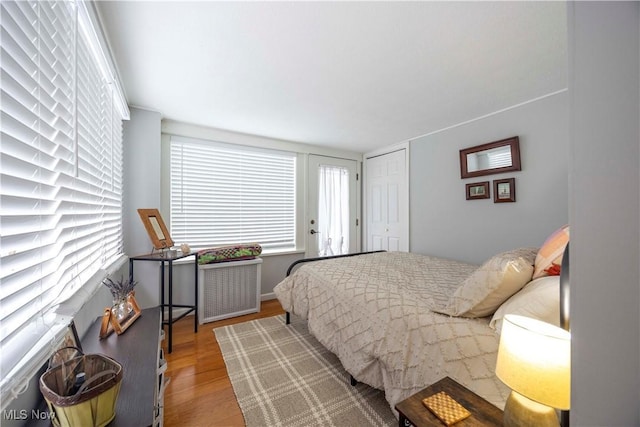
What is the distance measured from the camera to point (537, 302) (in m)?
1.01

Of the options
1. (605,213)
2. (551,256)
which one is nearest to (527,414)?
(605,213)

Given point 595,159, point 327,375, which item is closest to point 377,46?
point 595,159

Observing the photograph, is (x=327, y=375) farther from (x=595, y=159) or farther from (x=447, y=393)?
(x=595, y=159)

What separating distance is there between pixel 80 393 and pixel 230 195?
9.08 feet

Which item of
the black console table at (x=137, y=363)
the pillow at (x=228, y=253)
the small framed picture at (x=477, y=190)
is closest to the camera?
the black console table at (x=137, y=363)

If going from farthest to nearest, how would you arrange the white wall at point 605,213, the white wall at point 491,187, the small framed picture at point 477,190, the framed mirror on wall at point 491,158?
the small framed picture at point 477,190
the framed mirror on wall at point 491,158
the white wall at point 491,187
the white wall at point 605,213

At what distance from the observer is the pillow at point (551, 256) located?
1147 mm

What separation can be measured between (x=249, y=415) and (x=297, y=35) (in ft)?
7.56

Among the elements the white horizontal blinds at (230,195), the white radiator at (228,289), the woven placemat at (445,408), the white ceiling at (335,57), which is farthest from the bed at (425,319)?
the white horizontal blinds at (230,195)

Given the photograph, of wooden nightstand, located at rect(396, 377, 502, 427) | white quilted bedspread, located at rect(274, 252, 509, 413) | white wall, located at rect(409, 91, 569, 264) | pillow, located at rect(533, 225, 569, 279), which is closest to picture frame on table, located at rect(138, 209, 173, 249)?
white quilted bedspread, located at rect(274, 252, 509, 413)

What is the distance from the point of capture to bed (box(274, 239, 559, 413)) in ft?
3.52

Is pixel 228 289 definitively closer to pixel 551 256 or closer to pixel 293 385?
pixel 293 385

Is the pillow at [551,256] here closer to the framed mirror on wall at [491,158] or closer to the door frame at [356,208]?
the framed mirror on wall at [491,158]

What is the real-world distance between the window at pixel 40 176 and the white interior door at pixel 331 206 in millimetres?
2721
